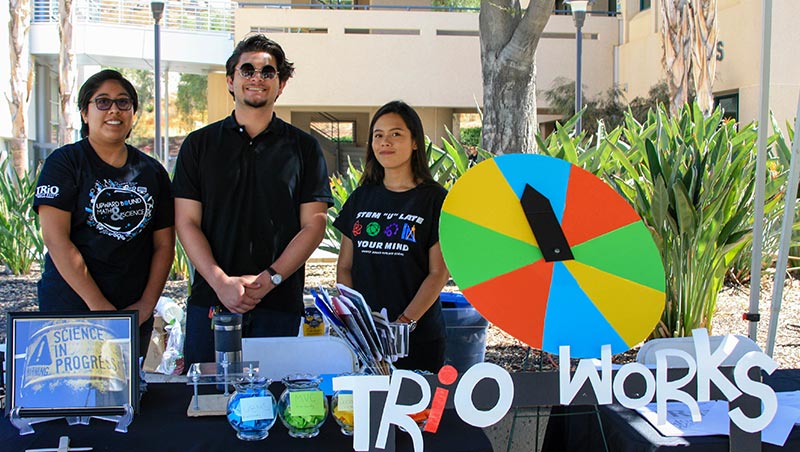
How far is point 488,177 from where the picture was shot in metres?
2.24

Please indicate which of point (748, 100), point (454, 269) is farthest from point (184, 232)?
point (748, 100)

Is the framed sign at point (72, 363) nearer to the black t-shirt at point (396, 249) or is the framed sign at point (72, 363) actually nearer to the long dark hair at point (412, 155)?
the black t-shirt at point (396, 249)

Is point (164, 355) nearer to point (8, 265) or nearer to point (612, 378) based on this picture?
point (612, 378)

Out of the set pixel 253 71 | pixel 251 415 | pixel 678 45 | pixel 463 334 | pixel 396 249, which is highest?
pixel 678 45

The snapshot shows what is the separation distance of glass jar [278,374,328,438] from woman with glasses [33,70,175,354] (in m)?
1.09

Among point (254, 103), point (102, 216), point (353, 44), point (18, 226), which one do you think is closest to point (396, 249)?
point (254, 103)

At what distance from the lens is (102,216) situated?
294 centimetres

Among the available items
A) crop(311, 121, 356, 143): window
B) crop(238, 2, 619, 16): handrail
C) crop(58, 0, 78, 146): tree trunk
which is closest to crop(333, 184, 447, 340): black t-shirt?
crop(58, 0, 78, 146): tree trunk

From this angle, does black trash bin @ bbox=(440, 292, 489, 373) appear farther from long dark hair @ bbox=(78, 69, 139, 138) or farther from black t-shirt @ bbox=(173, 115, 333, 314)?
long dark hair @ bbox=(78, 69, 139, 138)

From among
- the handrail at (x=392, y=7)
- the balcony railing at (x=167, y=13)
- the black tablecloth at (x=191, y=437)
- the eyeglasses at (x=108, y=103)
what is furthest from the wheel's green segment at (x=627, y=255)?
the balcony railing at (x=167, y=13)

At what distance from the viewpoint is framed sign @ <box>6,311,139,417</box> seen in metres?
2.16

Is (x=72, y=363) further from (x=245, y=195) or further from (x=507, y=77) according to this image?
(x=507, y=77)

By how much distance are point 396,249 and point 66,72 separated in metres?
15.4

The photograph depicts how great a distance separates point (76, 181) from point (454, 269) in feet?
5.19
